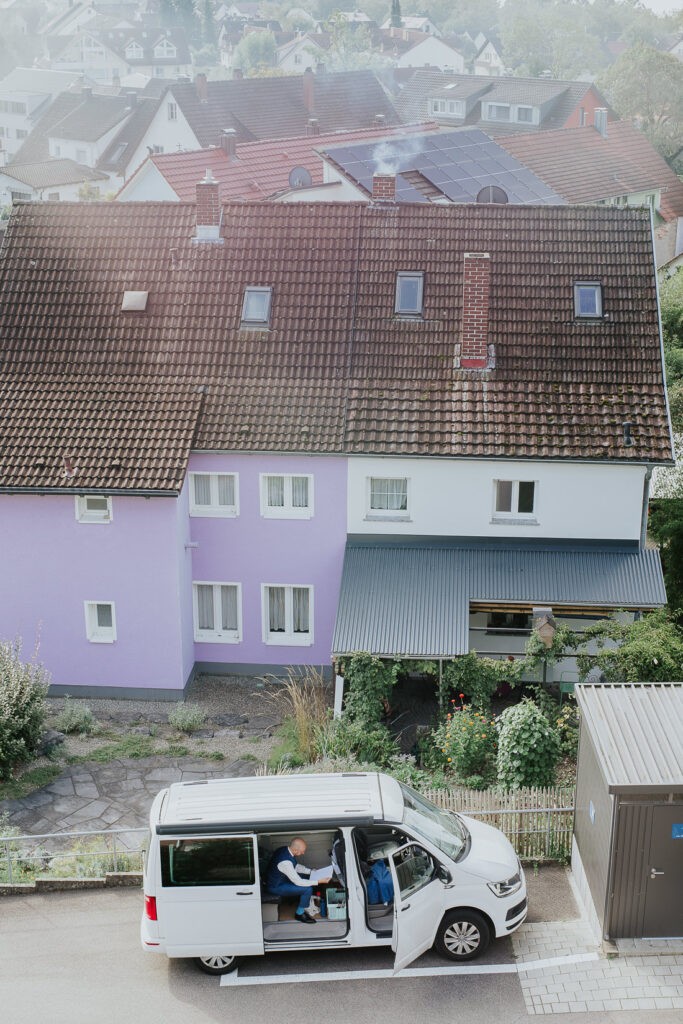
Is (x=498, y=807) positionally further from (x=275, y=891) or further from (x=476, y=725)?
(x=275, y=891)

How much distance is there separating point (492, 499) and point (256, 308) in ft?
21.8

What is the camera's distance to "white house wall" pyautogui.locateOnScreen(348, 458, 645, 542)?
23406mm

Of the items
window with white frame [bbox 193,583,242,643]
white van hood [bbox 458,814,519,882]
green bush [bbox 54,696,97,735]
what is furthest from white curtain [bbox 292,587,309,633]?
white van hood [bbox 458,814,519,882]

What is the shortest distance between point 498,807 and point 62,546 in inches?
435

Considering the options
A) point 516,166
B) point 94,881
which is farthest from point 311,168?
point 94,881

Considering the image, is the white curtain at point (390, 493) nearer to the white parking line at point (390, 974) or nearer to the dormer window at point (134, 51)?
the white parking line at point (390, 974)

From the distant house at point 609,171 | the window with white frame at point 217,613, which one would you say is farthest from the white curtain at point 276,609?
the distant house at point 609,171

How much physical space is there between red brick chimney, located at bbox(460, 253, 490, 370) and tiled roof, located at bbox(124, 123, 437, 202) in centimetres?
2399

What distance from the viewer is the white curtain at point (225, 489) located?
24.5 metres

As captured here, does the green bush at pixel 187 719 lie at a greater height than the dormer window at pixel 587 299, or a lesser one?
lesser

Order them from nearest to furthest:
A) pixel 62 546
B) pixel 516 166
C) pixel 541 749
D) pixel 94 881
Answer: pixel 94 881, pixel 541 749, pixel 62 546, pixel 516 166

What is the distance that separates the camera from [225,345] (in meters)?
25.1

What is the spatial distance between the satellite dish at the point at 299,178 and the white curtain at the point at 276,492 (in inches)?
1074

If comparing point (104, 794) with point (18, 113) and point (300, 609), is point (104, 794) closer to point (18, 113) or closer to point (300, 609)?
point (300, 609)
